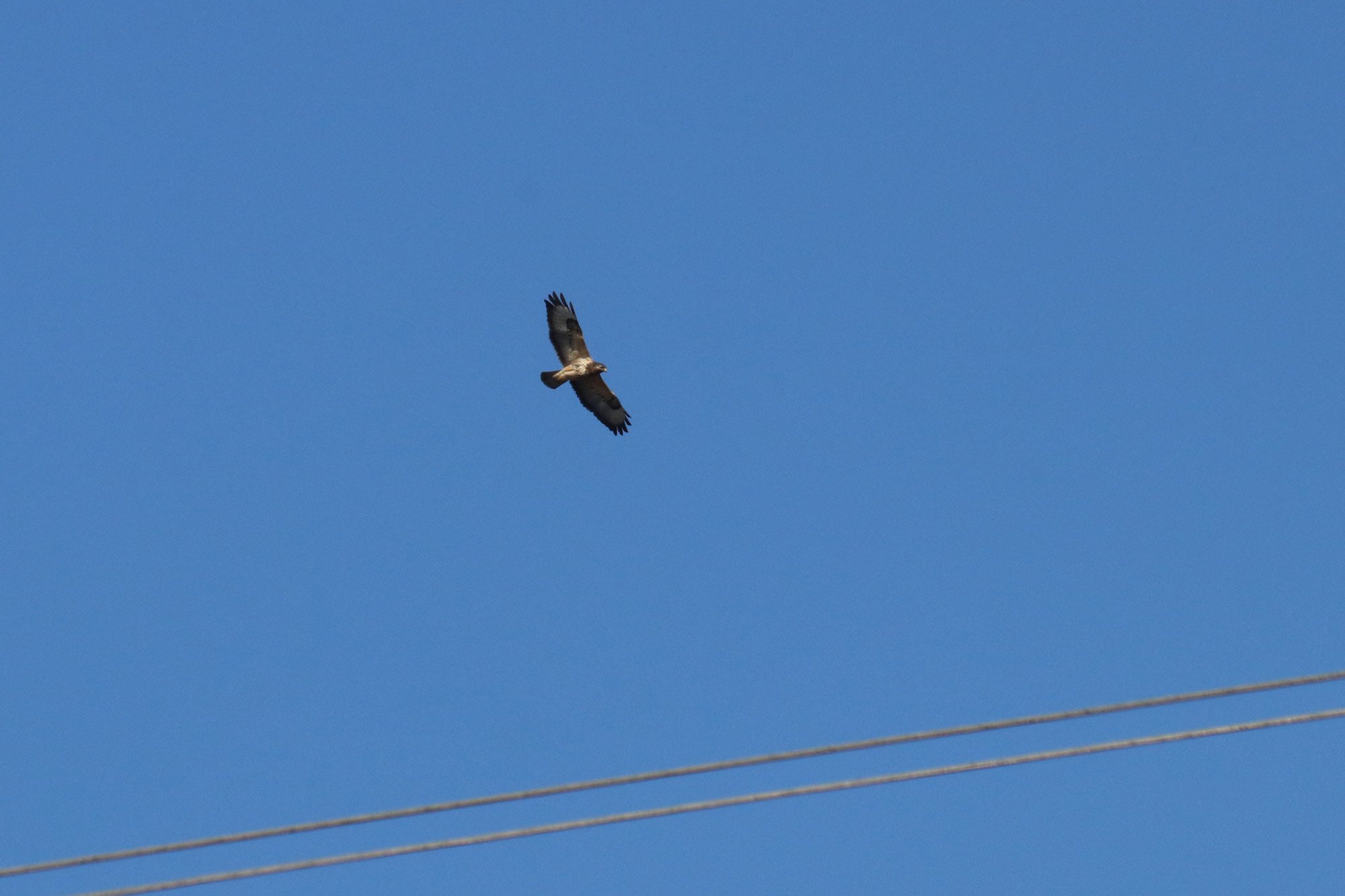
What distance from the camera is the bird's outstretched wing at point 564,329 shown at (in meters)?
38.1

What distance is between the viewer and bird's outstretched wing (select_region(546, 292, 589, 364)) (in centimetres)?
3809

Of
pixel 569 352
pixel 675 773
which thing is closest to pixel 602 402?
pixel 569 352

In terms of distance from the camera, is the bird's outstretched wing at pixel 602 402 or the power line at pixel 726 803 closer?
the power line at pixel 726 803

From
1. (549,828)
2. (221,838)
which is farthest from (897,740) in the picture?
(221,838)

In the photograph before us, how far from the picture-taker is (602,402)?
4006cm

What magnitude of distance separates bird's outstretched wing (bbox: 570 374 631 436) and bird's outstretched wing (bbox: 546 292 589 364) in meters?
0.87

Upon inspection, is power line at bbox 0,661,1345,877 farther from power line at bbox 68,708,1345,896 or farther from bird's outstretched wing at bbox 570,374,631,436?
bird's outstretched wing at bbox 570,374,631,436

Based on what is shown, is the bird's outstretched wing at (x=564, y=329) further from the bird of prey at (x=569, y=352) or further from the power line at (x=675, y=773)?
the power line at (x=675, y=773)

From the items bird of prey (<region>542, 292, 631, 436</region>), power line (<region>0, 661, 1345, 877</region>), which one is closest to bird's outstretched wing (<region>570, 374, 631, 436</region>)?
bird of prey (<region>542, 292, 631, 436</region>)

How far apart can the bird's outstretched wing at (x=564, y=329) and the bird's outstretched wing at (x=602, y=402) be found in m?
0.87

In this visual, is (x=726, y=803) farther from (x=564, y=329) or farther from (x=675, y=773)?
(x=564, y=329)

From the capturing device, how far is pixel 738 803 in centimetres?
1347

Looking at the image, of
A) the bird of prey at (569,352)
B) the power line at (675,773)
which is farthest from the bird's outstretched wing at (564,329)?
the power line at (675,773)

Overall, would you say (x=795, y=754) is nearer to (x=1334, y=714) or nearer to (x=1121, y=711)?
(x=1121, y=711)
